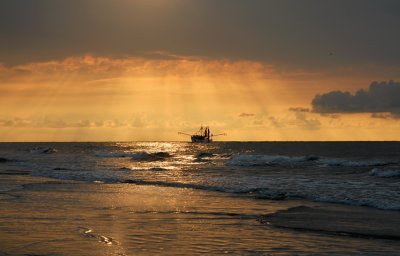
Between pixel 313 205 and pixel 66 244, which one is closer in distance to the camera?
pixel 66 244

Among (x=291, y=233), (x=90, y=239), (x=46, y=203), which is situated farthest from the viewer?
(x=46, y=203)

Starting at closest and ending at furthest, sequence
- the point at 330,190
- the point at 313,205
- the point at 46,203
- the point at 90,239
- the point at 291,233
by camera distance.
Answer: the point at 90,239 < the point at 291,233 < the point at 46,203 < the point at 313,205 < the point at 330,190

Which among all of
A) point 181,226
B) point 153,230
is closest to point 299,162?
point 181,226

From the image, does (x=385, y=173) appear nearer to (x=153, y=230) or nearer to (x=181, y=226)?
(x=181, y=226)

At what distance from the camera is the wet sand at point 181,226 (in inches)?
579

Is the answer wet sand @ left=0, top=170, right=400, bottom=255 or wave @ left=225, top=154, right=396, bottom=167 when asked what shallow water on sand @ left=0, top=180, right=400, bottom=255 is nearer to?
wet sand @ left=0, top=170, right=400, bottom=255

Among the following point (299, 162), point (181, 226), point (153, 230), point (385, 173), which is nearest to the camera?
point (153, 230)

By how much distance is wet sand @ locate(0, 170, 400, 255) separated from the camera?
14.7 metres

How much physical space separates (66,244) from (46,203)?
933cm

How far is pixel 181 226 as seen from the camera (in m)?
18.3

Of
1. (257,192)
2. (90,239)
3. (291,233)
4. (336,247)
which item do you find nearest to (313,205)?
(257,192)

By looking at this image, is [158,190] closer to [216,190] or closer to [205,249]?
[216,190]

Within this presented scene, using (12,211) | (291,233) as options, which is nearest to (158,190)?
(12,211)

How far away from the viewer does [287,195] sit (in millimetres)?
29625
